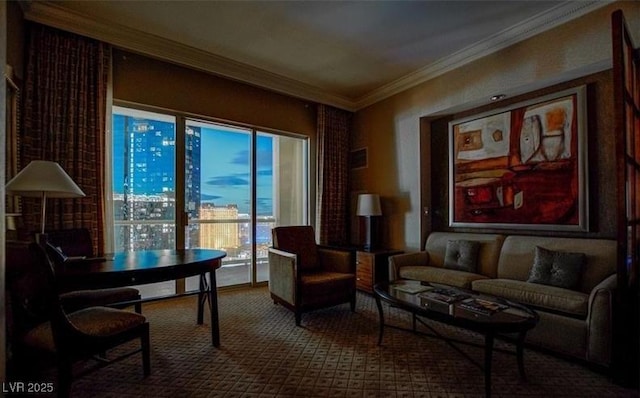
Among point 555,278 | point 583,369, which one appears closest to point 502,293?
point 555,278

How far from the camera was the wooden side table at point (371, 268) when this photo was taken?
4125 mm

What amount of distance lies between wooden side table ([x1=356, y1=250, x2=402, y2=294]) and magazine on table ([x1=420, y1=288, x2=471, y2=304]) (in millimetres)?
1516

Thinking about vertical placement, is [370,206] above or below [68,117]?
below

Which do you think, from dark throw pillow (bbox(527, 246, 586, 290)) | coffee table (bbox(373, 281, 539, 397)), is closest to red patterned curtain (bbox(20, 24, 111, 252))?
coffee table (bbox(373, 281, 539, 397))

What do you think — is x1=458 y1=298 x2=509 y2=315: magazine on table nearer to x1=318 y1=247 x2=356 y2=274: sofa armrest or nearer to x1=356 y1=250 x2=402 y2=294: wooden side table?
x1=318 y1=247 x2=356 y2=274: sofa armrest

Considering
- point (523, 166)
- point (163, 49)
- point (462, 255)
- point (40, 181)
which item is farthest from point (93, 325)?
point (523, 166)

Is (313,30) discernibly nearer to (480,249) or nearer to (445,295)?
(445,295)

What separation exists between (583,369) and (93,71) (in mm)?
5092

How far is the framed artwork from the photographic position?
3.03 meters

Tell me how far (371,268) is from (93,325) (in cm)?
309

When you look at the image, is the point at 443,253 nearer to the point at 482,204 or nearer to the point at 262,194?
the point at 482,204

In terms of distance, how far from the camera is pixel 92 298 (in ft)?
7.77

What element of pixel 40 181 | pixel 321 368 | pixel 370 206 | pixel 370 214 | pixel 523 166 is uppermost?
pixel 523 166

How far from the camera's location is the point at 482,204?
377 cm
